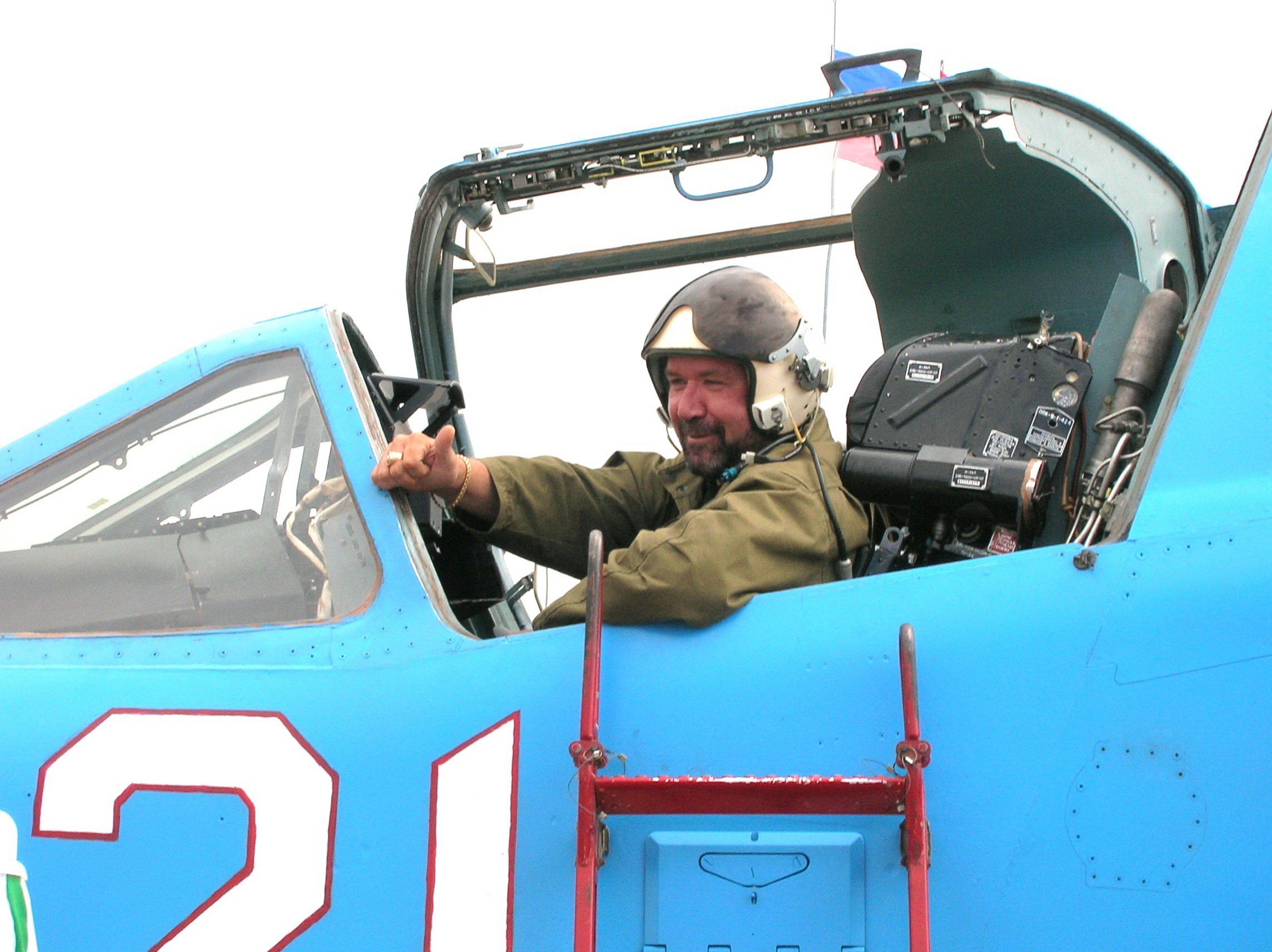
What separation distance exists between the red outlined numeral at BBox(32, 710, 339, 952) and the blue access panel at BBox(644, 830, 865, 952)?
561 millimetres

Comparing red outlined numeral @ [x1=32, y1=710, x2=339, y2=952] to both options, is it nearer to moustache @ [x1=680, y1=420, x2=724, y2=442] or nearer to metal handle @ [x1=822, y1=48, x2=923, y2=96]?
moustache @ [x1=680, y1=420, x2=724, y2=442]

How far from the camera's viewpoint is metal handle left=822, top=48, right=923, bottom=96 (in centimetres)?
269

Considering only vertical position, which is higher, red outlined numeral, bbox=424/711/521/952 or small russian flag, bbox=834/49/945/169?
small russian flag, bbox=834/49/945/169

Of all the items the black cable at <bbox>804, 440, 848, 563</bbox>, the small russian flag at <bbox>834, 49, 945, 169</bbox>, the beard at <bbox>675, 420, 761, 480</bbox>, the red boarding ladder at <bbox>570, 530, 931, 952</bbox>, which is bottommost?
the red boarding ladder at <bbox>570, 530, 931, 952</bbox>

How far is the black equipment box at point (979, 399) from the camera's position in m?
2.46

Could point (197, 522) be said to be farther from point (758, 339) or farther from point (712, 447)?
point (758, 339)

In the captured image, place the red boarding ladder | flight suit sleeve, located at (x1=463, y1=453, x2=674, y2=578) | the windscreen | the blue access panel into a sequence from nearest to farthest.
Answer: the red boarding ladder
the blue access panel
the windscreen
flight suit sleeve, located at (x1=463, y1=453, x2=674, y2=578)

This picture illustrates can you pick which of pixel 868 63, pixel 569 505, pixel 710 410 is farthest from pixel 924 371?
pixel 569 505

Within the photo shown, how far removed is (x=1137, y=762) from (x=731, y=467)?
1.11 m

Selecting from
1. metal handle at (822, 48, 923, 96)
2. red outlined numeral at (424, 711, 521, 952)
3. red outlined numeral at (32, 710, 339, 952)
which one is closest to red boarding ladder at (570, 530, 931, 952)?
red outlined numeral at (424, 711, 521, 952)

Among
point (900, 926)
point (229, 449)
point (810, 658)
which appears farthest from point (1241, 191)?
point (229, 449)

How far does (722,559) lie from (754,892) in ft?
1.81

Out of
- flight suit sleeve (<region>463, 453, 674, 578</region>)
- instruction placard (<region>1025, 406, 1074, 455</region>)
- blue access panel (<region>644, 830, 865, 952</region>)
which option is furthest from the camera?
flight suit sleeve (<region>463, 453, 674, 578</region>)

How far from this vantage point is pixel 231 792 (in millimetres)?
2031
